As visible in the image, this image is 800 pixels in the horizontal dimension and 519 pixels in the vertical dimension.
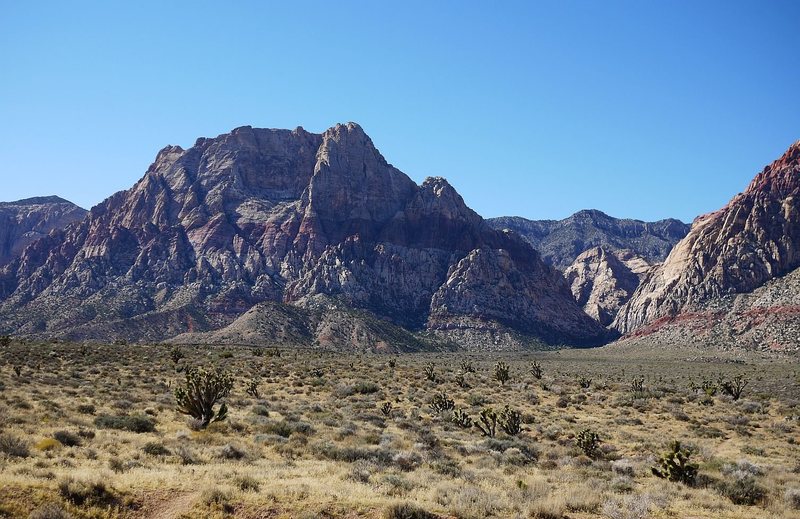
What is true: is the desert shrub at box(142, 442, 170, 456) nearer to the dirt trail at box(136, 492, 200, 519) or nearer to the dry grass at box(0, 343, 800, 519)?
the dry grass at box(0, 343, 800, 519)

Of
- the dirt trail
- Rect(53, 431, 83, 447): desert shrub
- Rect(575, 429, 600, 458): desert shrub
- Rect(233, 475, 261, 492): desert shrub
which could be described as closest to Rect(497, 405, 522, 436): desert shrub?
Rect(575, 429, 600, 458): desert shrub

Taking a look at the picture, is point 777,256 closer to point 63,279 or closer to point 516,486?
point 516,486

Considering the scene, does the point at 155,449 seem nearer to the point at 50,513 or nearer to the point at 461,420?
the point at 50,513

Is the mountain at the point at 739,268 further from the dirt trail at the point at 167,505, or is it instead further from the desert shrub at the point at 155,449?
the dirt trail at the point at 167,505

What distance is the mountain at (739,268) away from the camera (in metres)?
115

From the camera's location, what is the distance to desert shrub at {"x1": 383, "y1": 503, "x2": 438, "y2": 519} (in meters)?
10.5

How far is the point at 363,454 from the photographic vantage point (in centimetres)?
1673

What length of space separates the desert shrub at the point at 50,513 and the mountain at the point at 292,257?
331 ft

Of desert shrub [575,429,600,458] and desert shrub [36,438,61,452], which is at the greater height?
desert shrub [36,438,61,452]

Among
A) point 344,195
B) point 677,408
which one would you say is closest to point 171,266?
point 344,195

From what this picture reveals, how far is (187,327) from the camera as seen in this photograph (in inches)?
4557

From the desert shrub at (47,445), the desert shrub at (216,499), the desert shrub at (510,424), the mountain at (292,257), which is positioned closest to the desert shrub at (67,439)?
the desert shrub at (47,445)

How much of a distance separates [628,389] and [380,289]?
4469 inches

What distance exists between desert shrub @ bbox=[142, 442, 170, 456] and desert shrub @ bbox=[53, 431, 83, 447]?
2261 mm
